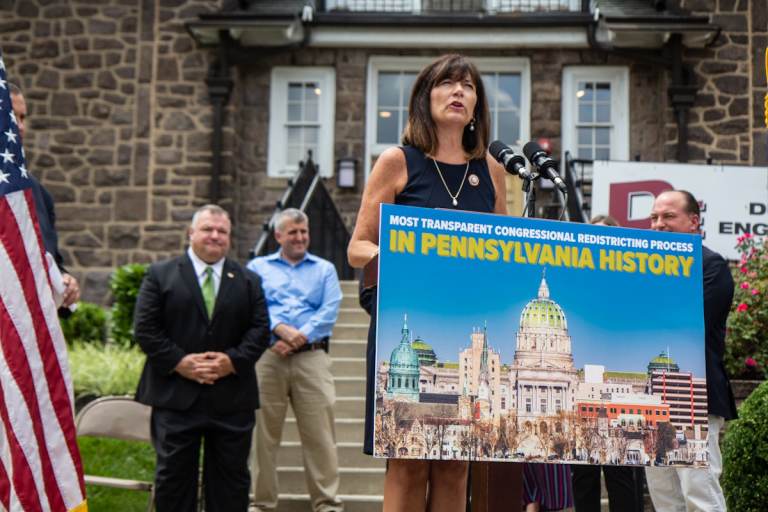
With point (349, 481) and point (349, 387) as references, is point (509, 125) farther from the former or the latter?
point (349, 481)

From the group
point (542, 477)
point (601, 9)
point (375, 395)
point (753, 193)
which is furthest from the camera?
point (601, 9)

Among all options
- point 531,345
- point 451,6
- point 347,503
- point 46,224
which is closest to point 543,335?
point 531,345

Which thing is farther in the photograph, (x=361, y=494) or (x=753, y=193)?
(x=753, y=193)

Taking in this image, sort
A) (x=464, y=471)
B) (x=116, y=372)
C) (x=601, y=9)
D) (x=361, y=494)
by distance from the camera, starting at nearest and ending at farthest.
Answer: (x=464, y=471) < (x=361, y=494) < (x=116, y=372) < (x=601, y=9)

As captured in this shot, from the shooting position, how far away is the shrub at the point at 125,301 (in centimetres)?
1093

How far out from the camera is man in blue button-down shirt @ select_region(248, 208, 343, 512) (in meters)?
6.74

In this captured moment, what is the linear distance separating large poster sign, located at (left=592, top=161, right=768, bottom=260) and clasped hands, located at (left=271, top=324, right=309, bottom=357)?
4.88 meters

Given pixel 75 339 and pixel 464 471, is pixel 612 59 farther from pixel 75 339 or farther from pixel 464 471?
pixel 464 471

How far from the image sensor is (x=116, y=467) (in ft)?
24.2

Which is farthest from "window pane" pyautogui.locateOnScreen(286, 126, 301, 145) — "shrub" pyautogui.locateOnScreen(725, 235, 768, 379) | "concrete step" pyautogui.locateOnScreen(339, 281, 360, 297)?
"shrub" pyautogui.locateOnScreen(725, 235, 768, 379)

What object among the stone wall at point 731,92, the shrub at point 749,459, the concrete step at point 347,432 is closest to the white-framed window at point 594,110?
the stone wall at point 731,92

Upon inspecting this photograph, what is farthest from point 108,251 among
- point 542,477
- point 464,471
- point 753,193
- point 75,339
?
point 464,471

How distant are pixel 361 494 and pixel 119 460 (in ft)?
6.33

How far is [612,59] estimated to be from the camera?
1359 cm
